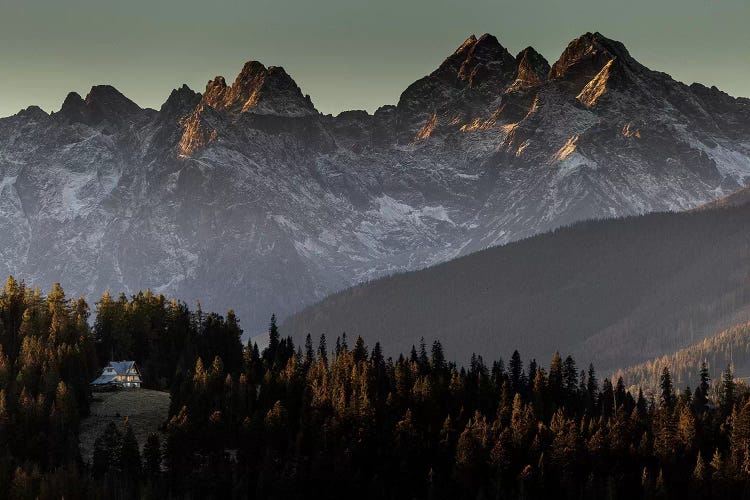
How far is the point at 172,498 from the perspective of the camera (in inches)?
7810

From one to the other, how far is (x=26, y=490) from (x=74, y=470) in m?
7.63

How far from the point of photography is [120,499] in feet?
634

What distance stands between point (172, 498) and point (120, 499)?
778 cm

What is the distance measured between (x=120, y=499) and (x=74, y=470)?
8352 millimetres

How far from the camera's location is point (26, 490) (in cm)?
19175

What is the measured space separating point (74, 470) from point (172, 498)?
12745mm

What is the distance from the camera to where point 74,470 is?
198m

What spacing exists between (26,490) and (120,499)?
37.4ft

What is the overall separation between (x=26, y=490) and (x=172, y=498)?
60.0 ft
